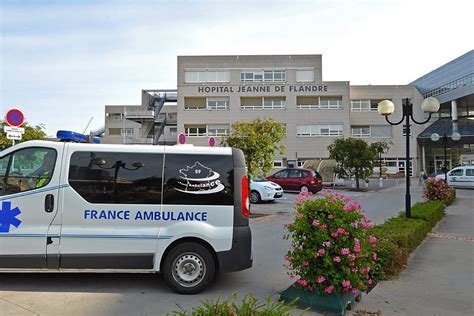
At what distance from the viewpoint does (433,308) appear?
4.51 metres

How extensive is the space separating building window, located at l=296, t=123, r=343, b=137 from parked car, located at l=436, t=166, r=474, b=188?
18964mm

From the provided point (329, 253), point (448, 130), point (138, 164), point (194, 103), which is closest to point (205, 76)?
point (194, 103)

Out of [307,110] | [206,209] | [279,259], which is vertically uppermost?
[307,110]

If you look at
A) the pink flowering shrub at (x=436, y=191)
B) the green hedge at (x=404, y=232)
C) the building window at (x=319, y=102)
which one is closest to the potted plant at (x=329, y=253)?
the green hedge at (x=404, y=232)

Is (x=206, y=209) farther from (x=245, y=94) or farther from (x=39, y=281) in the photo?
(x=245, y=94)

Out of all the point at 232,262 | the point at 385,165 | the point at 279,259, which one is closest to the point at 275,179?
the point at 279,259

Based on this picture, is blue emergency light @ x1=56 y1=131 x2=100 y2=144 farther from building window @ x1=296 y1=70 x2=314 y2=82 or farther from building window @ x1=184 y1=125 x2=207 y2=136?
building window @ x1=296 y1=70 x2=314 y2=82

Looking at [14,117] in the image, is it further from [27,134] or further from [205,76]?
[205,76]

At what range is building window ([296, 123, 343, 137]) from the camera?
46281 millimetres

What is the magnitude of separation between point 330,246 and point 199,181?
1.89 m

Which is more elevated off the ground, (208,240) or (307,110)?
(307,110)

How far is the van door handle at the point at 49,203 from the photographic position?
4.91 metres

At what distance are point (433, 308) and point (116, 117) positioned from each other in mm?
70153

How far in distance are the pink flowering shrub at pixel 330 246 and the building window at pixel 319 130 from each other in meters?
42.5
